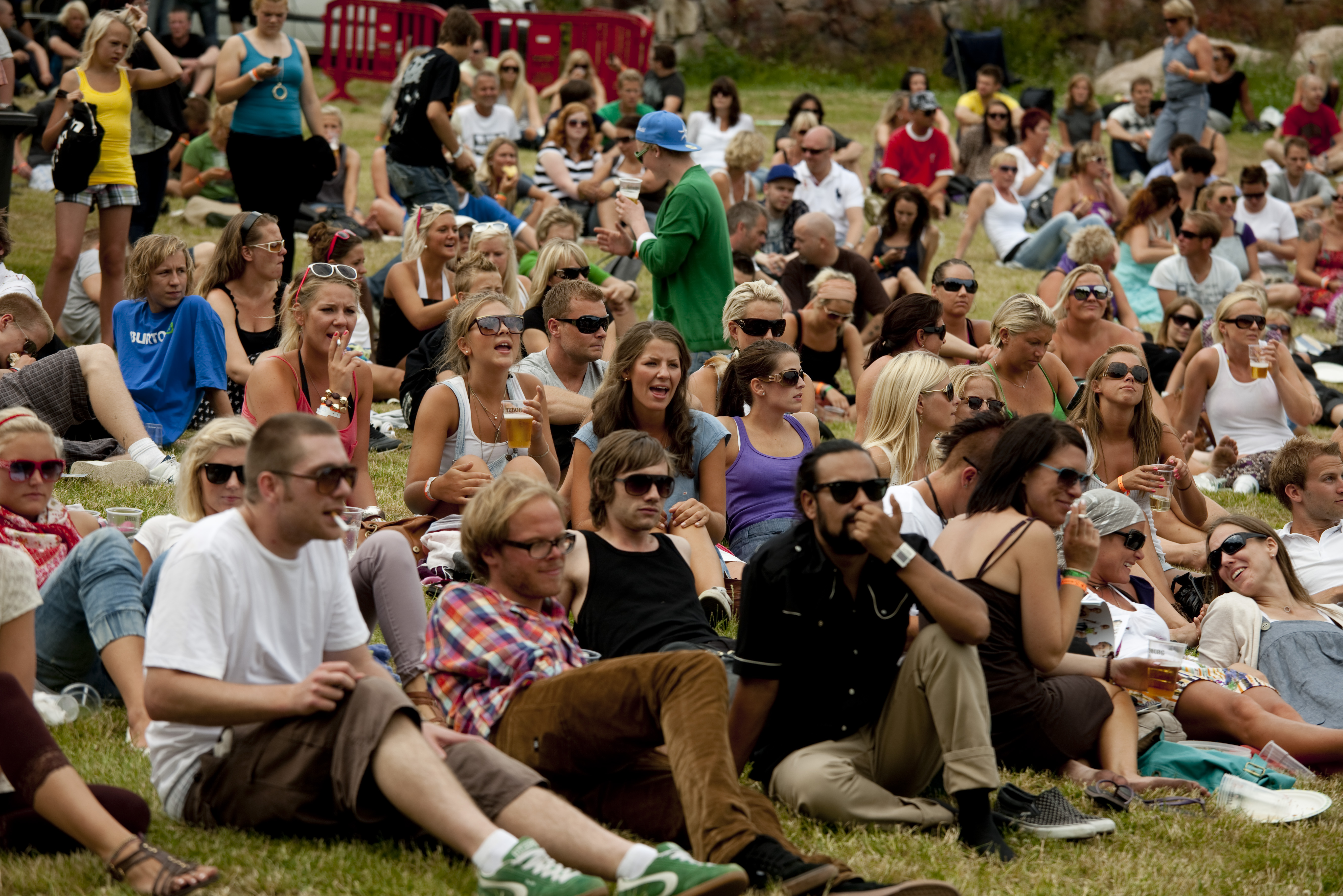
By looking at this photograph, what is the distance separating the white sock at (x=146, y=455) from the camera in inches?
278

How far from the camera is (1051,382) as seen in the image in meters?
7.77

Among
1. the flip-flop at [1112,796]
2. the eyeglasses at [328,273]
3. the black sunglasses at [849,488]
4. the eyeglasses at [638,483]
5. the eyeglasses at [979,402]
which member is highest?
the black sunglasses at [849,488]

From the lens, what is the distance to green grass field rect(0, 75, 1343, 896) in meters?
3.58

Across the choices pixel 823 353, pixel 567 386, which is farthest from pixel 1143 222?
pixel 567 386

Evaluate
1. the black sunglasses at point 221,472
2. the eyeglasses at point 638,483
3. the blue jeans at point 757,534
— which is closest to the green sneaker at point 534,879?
the eyeglasses at point 638,483

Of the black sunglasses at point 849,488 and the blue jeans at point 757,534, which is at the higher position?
the black sunglasses at point 849,488

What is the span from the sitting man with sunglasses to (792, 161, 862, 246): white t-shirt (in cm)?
672

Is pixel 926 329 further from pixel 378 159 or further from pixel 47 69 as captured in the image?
pixel 47 69

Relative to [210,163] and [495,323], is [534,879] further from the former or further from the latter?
[210,163]

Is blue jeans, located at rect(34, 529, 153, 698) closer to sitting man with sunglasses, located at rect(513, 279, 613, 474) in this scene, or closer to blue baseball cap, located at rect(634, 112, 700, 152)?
sitting man with sunglasses, located at rect(513, 279, 613, 474)

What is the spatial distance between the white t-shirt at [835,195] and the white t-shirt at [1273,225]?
150 inches

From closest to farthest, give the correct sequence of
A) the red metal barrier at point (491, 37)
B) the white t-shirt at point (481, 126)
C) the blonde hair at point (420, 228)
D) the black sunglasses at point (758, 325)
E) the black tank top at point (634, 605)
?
1. the black tank top at point (634, 605)
2. the black sunglasses at point (758, 325)
3. the blonde hair at point (420, 228)
4. the white t-shirt at point (481, 126)
5. the red metal barrier at point (491, 37)

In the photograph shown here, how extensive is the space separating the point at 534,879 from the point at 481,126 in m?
13.2

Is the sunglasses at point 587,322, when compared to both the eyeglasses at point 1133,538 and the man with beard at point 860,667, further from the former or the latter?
the man with beard at point 860,667
